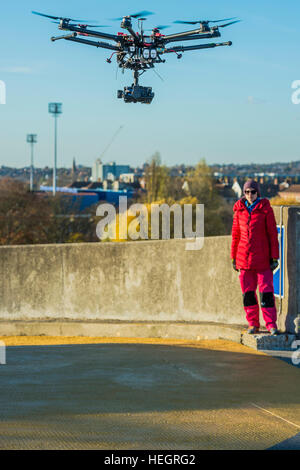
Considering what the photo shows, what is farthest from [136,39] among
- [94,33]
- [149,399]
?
[149,399]

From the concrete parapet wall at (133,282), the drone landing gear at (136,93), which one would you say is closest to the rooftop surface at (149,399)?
the concrete parapet wall at (133,282)

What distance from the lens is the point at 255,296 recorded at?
798 centimetres

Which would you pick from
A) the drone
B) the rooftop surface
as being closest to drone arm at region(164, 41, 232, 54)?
the drone

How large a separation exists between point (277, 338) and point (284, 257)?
35.1 inches

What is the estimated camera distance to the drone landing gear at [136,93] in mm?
10586

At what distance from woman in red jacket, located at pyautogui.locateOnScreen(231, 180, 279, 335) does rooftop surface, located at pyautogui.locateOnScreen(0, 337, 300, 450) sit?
18.9 inches

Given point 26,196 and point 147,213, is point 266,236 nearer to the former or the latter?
point 26,196

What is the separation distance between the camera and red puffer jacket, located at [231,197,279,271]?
7.60 meters

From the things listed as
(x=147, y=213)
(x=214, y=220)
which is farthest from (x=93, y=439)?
(x=214, y=220)

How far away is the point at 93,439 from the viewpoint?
14.6ft

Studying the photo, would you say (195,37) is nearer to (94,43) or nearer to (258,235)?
(94,43)

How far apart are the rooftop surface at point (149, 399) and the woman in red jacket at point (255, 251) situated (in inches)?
18.9

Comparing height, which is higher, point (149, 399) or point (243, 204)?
point (243, 204)

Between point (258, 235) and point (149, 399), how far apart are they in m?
2.73
